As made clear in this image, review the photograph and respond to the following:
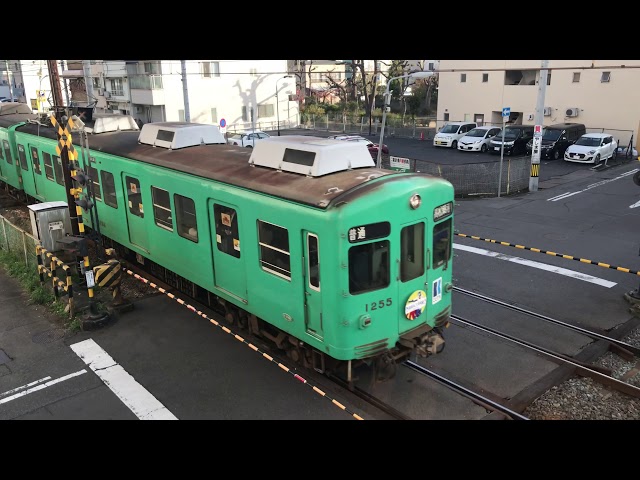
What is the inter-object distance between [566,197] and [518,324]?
12.2 m

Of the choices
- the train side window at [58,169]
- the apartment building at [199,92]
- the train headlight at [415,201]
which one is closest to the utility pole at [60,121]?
the train side window at [58,169]

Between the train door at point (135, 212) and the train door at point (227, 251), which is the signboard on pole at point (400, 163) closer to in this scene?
the train door at point (135, 212)

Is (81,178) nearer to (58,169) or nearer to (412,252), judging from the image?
(58,169)

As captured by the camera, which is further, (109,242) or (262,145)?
(109,242)

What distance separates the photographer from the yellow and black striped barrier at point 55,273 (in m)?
9.91

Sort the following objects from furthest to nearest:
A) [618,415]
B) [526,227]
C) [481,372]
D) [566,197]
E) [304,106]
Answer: [304,106] → [566,197] → [526,227] → [481,372] → [618,415]

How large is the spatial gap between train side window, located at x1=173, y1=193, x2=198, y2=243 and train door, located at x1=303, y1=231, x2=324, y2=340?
2.97 metres

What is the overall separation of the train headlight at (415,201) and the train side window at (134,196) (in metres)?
6.03

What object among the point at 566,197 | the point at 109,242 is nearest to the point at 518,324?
the point at 109,242

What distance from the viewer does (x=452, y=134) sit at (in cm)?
3344

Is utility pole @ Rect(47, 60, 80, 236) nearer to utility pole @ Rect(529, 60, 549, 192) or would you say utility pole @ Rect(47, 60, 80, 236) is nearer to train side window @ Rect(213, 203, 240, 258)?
train side window @ Rect(213, 203, 240, 258)

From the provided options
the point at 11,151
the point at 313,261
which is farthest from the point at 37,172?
the point at 313,261

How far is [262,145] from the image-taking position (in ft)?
27.3

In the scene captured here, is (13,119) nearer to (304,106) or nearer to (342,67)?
(304,106)
